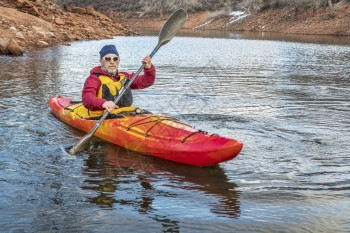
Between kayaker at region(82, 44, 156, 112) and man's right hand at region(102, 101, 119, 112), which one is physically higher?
kayaker at region(82, 44, 156, 112)

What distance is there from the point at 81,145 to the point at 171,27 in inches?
110

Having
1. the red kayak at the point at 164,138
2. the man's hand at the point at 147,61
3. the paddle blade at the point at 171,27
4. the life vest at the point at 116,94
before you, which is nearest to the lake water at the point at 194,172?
the red kayak at the point at 164,138

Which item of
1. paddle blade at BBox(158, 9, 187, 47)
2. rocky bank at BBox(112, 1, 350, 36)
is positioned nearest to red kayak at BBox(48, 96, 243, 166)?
paddle blade at BBox(158, 9, 187, 47)

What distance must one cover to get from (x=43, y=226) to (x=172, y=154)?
7.65 feet

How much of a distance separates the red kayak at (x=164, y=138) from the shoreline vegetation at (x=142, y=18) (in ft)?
42.2

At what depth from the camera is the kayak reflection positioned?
5.06 meters

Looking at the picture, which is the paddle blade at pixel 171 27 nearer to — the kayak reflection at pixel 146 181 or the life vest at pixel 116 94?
the life vest at pixel 116 94

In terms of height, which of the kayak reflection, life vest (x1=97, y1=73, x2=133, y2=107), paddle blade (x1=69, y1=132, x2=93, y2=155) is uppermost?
life vest (x1=97, y1=73, x2=133, y2=107)

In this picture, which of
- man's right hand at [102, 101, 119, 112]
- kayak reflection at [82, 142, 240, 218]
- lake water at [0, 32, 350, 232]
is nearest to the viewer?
lake water at [0, 32, 350, 232]

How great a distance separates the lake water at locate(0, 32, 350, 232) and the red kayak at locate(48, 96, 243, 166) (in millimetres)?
153

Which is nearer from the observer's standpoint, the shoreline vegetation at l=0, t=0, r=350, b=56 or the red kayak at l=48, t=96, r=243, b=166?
the red kayak at l=48, t=96, r=243, b=166

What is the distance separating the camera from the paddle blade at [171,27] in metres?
8.40

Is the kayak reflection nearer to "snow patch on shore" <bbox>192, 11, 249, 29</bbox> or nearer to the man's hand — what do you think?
the man's hand

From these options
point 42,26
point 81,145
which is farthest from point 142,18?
point 81,145
